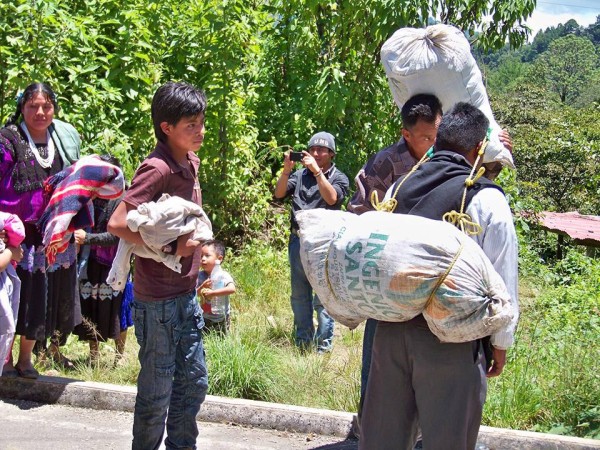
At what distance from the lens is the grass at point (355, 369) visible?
5.11 metres

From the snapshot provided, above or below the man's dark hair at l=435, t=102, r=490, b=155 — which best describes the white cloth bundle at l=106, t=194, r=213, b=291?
below

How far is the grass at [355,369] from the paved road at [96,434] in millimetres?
404

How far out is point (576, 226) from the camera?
47.0 feet

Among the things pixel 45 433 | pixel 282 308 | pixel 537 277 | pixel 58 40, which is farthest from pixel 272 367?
pixel 537 277

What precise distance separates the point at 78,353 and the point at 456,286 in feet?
14.8

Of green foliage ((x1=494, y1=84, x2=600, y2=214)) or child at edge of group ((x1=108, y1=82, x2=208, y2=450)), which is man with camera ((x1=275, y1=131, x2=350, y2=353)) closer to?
child at edge of group ((x1=108, y1=82, x2=208, y2=450))

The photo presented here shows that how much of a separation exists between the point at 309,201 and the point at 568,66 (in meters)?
77.1

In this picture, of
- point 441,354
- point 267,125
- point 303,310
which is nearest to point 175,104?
point 441,354

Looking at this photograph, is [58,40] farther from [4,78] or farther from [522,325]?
[522,325]

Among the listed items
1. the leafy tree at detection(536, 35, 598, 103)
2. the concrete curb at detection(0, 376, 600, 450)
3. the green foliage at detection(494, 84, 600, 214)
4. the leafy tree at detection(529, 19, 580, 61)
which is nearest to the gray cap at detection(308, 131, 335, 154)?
the concrete curb at detection(0, 376, 600, 450)

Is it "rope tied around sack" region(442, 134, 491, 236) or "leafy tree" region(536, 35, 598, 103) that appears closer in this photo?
"rope tied around sack" region(442, 134, 491, 236)

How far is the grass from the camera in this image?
16.8 ft

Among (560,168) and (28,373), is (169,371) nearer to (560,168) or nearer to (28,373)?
(28,373)

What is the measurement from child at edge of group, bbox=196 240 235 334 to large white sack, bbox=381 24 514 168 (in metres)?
2.66
